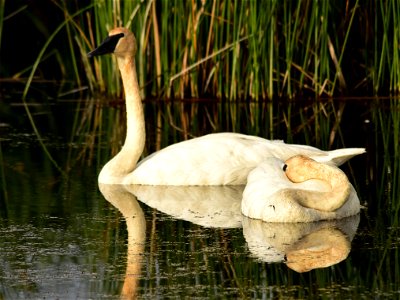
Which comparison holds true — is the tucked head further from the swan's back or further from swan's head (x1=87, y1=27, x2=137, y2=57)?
swan's head (x1=87, y1=27, x2=137, y2=57)

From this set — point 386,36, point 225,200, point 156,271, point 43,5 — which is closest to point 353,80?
point 386,36

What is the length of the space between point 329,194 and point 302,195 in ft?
0.64

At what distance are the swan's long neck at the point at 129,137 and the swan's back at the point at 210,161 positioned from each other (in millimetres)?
210

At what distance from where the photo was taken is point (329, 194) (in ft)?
27.2

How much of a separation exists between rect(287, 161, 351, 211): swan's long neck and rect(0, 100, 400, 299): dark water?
0.49ft

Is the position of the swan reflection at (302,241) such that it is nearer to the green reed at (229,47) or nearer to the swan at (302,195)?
the swan at (302,195)

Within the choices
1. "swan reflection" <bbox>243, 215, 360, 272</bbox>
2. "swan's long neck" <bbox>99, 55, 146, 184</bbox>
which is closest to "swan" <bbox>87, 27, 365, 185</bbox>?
"swan's long neck" <bbox>99, 55, 146, 184</bbox>

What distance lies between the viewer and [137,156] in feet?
34.3

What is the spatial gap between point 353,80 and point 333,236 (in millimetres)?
8500

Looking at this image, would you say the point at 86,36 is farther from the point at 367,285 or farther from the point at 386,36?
the point at 367,285

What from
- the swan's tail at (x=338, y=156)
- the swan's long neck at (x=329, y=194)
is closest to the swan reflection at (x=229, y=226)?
the swan's long neck at (x=329, y=194)

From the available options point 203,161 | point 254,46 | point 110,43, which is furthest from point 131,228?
point 254,46

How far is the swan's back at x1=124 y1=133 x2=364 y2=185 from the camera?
33.1ft

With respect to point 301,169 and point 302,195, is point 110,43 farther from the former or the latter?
point 302,195
